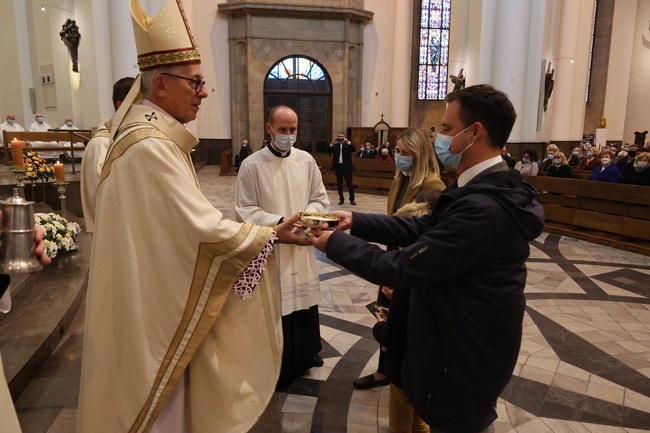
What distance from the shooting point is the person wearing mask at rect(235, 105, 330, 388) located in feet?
10.8

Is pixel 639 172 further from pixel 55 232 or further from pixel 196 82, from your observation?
pixel 55 232

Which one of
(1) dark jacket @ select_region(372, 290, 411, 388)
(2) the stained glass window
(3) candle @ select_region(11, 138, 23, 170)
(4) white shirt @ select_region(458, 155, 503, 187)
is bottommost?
(1) dark jacket @ select_region(372, 290, 411, 388)

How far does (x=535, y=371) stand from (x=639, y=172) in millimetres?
5705

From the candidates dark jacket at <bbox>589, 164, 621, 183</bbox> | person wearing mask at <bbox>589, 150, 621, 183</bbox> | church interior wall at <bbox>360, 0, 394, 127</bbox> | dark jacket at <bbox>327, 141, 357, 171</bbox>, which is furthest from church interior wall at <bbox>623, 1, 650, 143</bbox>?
dark jacket at <bbox>327, 141, 357, 171</bbox>

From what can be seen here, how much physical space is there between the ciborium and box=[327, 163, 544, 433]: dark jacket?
0.96 meters

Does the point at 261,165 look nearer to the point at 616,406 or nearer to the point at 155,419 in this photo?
the point at 155,419

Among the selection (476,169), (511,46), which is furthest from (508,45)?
(476,169)

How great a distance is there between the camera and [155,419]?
181 cm

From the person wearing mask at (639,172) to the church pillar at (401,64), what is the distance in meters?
12.4

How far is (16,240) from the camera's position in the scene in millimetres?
1322

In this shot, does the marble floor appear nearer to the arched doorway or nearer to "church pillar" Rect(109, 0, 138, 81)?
"church pillar" Rect(109, 0, 138, 81)

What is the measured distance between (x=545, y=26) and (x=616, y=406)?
56.5 ft

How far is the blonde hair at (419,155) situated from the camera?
10.9 ft

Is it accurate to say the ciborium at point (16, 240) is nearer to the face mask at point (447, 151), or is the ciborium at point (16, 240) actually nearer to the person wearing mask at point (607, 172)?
the face mask at point (447, 151)
